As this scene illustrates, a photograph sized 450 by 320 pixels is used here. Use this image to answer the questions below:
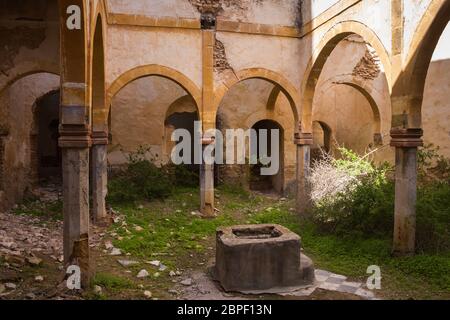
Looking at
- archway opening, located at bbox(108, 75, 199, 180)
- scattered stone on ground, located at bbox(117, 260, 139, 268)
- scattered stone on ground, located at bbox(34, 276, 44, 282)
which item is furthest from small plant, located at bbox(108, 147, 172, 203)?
scattered stone on ground, located at bbox(34, 276, 44, 282)

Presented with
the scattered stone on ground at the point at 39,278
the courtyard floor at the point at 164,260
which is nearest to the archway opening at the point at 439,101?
the courtyard floor at the point at 164,260

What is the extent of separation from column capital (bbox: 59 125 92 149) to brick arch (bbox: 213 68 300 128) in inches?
195

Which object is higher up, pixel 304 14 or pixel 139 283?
pixel 304 14

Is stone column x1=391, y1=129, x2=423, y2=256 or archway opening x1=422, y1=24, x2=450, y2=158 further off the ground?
archway opening x1=422, y1=24, x2=450, y2=158

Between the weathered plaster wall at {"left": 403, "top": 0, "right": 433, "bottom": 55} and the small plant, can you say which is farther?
the small plant

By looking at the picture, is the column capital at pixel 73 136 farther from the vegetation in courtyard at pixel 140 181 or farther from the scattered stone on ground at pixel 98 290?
the vegetation in courtyard at pixel 140 181

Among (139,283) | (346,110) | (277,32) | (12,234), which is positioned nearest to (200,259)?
(139,283)

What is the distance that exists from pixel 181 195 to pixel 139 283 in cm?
555

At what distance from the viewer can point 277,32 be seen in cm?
1020

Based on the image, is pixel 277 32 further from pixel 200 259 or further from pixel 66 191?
pixel 66 191

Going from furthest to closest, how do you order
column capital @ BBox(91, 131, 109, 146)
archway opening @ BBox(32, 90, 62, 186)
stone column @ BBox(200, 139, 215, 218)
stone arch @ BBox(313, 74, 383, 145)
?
1. archway opening @ BBox(32, 90, 62, 186)
2. stone arch @ BBox(313, 74, 383, 145)
3. stone column @ BBox(200, 139, 215, 218)
4. column capital @ BBox(91, 131, 109, 146)

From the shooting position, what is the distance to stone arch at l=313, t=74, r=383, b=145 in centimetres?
1230

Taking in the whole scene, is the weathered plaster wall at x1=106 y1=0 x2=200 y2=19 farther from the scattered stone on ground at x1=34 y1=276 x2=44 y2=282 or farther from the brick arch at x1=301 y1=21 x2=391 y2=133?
the scattered stone on ground at x1=34 y1=276 x2=44 y2=282

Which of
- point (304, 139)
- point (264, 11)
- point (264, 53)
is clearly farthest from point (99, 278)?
point (264, 11)
